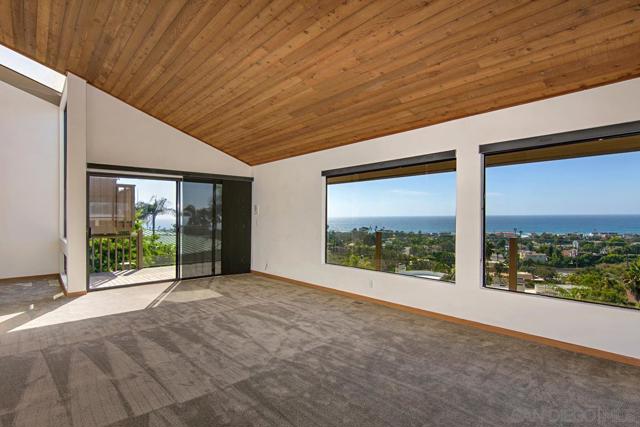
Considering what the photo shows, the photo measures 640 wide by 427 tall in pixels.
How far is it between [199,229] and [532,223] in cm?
594

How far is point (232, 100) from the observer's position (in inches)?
205

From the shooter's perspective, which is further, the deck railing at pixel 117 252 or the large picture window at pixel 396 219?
the deck railing at pixel 117 252

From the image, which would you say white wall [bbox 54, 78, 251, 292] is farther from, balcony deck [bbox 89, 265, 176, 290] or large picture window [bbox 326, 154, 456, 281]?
large picture window [bbox 326, 154, 456, 281]

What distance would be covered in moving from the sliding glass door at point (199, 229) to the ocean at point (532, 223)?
369 centimetres

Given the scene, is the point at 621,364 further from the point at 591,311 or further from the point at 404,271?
the point at 404,271

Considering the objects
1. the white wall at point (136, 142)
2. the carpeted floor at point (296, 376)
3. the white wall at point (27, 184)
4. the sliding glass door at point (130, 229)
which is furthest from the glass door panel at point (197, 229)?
the carpeted floor at point (296, 376)

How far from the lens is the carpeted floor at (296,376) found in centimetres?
229

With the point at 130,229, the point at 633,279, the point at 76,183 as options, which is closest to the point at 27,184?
the point at 130,229

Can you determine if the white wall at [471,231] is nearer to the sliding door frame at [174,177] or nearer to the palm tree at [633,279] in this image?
the palm tree at [633,279]

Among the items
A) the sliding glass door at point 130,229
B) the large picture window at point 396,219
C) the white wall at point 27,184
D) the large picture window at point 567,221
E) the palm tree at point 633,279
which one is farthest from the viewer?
the white wall at point 27,184

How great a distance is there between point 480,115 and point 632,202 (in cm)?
172

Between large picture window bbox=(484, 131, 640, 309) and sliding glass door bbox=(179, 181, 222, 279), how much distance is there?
5.41 meters

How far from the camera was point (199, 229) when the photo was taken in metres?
7.23

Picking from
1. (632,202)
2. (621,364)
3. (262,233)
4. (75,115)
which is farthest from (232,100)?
(621,364)
